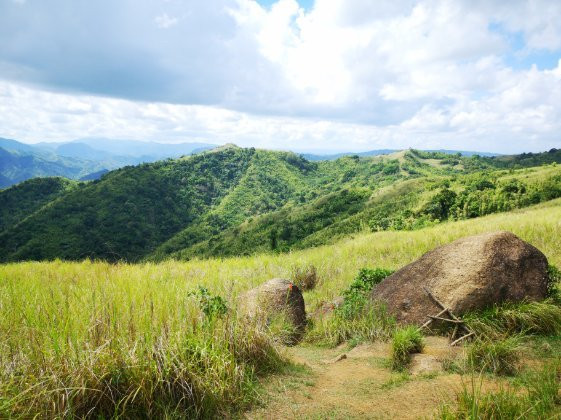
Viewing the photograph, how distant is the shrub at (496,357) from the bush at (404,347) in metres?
0.88

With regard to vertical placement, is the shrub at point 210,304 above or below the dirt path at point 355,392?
above

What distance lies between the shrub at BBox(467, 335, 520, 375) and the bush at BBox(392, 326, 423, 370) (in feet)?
2.90

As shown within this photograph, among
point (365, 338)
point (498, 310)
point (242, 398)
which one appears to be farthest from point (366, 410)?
point (498, 310)

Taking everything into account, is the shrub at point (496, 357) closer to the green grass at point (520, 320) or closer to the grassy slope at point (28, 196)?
the green grass at point (520, 320)

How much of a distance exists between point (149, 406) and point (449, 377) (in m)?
3.88

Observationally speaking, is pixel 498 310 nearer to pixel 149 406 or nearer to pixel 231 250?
pixel 149 406

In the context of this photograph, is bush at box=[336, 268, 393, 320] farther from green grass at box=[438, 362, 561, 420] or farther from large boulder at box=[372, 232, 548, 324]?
green grass at box=[438, 362, 561, 420]

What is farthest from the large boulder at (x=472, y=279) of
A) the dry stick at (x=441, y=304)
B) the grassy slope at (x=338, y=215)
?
the grassy slope at (x=338, y=215)

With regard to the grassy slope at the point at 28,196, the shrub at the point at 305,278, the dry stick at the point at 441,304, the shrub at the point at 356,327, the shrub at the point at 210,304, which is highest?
the shrub at the point at 210,304

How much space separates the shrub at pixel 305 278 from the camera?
13414 mm

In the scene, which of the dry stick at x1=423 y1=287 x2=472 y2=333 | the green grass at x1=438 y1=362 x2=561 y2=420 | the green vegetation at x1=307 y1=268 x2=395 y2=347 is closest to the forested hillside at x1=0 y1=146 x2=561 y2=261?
the green vegetation at x1=307 y1=268 x2=395 y2=347

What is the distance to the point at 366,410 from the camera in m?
4.31

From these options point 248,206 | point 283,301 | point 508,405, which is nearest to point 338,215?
point 248,206

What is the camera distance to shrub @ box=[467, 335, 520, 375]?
17.2 feet
